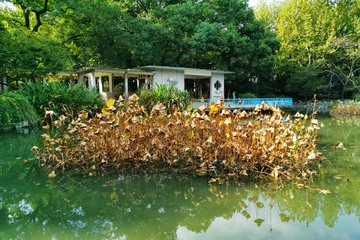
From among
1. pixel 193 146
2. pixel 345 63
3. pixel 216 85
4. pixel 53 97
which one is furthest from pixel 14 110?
pixel 345 63

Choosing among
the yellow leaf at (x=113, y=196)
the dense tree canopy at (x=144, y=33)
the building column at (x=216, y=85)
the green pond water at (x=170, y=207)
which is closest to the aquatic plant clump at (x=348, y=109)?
the dense tree canopy at (x=144, y=33)

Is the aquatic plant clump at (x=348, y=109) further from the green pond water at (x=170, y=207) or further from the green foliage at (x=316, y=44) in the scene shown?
the green pond water at (x=170, y=207)

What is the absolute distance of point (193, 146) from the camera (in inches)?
177

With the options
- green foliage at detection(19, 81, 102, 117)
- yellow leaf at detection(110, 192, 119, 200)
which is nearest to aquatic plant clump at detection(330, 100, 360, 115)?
green foliage at detection(19, 81, 102, 117)

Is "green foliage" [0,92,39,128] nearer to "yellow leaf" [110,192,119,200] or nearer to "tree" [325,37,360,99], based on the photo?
"yellow leaf" [110,192,119,200]

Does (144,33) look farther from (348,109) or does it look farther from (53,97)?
(348,109)

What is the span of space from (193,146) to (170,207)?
5.36 ft

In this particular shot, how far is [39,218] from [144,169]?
1.84 meters

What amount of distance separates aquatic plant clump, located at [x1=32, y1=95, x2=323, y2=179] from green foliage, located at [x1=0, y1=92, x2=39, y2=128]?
436 centimetres

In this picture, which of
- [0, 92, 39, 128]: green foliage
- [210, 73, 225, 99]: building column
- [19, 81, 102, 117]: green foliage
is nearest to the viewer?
[0, 92, 39, 128]: green foliage

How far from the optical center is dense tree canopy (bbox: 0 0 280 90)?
14.3 meters

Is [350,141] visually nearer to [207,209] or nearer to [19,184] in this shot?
[207,209]

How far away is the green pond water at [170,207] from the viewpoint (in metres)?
2.48

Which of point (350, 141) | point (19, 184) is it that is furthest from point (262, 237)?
point (350, 141)
